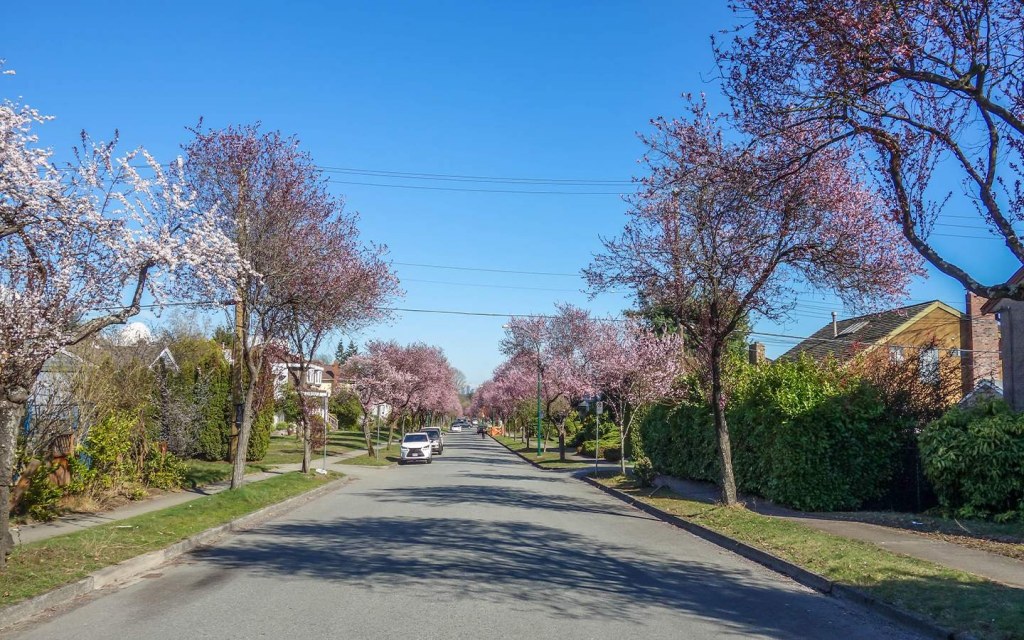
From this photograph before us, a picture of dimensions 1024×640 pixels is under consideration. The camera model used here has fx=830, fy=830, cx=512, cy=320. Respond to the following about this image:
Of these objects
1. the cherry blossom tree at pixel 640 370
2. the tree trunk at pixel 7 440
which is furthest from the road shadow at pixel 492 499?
the tree trunk at pixel 7 440

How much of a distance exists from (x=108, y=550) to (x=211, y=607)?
359 cm

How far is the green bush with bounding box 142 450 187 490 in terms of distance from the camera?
19.6 metres

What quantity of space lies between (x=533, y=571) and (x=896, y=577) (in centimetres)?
421

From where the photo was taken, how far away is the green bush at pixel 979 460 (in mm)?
14008

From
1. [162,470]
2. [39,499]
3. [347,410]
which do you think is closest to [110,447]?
[39,499]

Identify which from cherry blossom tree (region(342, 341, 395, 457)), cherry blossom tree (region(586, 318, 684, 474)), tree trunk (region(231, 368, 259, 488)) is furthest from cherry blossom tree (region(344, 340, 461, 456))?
tree trunk (region(231, 368, 259, 488))

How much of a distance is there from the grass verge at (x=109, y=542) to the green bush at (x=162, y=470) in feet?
7.52

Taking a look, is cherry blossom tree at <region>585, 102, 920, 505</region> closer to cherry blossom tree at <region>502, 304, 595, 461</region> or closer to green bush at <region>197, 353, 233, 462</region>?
green bush at <region>197, 353, 233, 462</region>

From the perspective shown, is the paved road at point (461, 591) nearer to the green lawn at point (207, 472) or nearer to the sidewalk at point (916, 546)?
the sidewalk at point (916, 546)

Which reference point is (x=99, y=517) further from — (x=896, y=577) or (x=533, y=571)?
(x=896, y=577)

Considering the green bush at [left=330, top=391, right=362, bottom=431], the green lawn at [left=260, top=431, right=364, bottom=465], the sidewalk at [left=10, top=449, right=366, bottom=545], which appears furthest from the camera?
the green bush at [left=330, top=391, right=362, bottom=431]

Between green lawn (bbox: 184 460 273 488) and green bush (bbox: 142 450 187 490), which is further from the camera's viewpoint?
green lawn (bbox: 184 460 273 488)

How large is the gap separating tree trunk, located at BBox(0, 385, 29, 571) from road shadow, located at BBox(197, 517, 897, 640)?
263 centimetres

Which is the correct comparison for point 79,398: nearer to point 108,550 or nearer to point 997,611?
point 108,550
